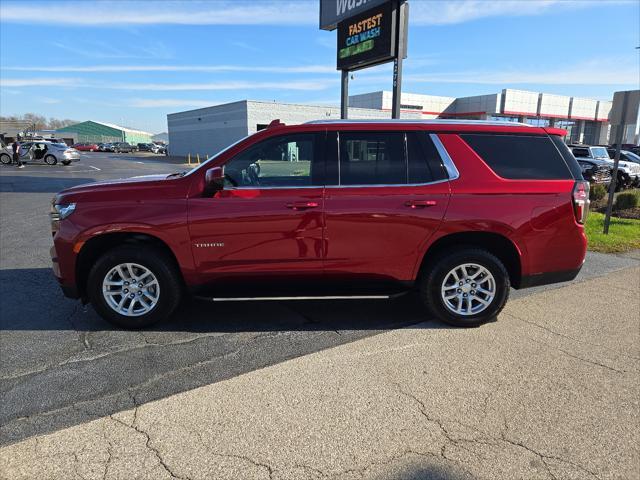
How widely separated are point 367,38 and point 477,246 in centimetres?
1131

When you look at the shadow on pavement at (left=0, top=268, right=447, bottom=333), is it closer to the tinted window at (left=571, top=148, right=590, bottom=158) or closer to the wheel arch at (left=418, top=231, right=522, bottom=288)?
the wheel arch at (left=418, top=231, right=522, bottom=288)

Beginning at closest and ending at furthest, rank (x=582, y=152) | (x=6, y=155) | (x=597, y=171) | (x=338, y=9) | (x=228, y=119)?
(x=338, y=9)
(x=597, y=171)
(x=582, y=152)
(x=6, y=155)
(x=228, y=119)

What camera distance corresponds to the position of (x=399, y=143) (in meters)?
4.35

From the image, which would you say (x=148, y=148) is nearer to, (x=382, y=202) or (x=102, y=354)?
(x=102, y=354)

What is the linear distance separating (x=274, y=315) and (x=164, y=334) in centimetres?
110

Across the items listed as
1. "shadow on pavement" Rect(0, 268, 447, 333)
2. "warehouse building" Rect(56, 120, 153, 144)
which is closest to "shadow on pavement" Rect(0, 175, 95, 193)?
"shadow on pavement" Rect(0, 268, 447, 333)

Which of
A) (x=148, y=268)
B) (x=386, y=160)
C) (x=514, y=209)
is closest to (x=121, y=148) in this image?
(x=148, y=268)

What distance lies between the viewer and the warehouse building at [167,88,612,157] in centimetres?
4516

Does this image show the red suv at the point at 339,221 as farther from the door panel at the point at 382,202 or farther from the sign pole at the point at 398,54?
the sign pole at the point at 398,54

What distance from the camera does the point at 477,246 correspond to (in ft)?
14.6

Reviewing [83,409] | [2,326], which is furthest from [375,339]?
[2,326]

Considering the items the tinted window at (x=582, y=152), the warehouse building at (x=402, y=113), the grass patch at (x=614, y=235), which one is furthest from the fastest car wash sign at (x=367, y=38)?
the warehouse building at (x=402, y=113)

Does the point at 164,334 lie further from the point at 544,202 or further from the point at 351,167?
the point at 544,202

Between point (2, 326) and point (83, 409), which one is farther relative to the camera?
point (2, 326)
